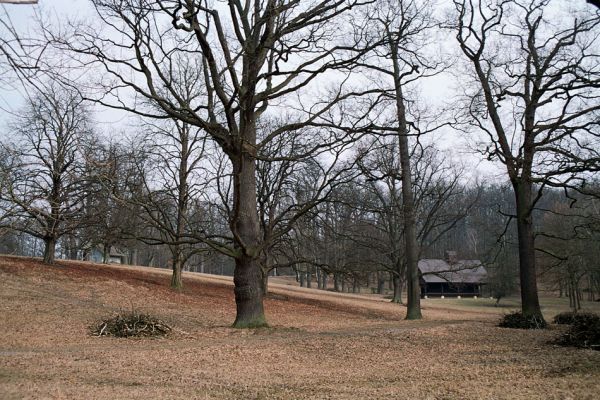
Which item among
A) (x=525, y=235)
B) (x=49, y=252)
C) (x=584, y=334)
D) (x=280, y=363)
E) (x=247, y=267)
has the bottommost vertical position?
(x=280, y=363)

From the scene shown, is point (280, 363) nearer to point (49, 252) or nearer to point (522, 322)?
point (522, 322)

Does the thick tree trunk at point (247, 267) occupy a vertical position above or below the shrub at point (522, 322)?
above

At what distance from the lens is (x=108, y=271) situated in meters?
30.0

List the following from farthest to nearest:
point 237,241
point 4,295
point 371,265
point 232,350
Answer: point 371,265 < point 4,295 < point 237,241 < point 232,350

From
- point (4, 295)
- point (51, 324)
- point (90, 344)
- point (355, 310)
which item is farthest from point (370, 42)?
point (355, 310)

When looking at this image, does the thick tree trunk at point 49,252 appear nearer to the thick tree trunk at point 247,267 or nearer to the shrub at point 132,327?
the shrub at point 132,327

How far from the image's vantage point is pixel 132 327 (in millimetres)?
12172

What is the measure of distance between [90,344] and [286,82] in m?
7.95

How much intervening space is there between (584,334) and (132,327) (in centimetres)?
941

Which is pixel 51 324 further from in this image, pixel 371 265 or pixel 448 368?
pixel 371 265

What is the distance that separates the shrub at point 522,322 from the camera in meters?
15.0

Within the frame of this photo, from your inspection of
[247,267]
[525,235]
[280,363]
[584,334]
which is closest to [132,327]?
[247,267]

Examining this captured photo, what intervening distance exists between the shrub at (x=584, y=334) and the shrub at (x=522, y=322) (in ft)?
14.7

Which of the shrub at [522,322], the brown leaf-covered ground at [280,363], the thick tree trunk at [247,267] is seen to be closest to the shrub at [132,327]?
the brown leaf-covered ground at [280,363]
